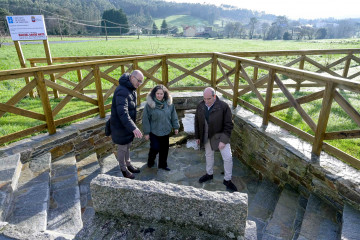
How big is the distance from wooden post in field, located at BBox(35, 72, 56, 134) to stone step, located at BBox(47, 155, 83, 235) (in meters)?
0.63

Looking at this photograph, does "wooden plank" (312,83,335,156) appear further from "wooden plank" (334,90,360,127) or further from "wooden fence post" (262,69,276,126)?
A: "wooden fence post" (262,69,276,126)

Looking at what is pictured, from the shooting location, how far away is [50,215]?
9.81ft

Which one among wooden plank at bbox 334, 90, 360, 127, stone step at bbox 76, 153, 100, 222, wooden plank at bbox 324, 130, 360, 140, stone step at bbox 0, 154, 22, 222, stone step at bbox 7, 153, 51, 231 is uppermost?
wooden plank at bbox 334, 90, 360, 127

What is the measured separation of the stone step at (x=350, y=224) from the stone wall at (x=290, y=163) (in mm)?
87

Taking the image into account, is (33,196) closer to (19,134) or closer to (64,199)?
(64,199)

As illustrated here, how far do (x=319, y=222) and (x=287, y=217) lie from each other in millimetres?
411

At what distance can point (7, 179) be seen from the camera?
3.06 metres

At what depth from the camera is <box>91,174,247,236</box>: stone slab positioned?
182 cm

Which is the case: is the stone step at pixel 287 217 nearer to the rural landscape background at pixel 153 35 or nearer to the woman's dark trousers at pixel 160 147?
the rural landscape background at pixel 153 35

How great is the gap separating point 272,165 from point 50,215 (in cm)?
343

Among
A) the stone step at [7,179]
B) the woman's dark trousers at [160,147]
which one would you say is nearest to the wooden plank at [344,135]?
the woman's dark trousers at [160,147]

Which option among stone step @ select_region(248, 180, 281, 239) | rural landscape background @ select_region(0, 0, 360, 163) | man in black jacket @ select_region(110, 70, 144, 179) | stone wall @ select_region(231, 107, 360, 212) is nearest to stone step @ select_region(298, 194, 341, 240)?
stone wall @ select_region(231, 107, 360, 212)

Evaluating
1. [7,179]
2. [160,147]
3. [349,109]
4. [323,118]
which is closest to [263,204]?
[323,118]

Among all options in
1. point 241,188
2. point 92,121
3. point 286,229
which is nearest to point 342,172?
point 286,229
